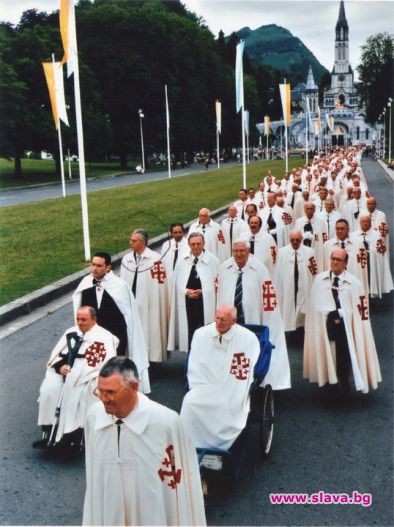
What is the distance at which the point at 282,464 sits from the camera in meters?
6.25

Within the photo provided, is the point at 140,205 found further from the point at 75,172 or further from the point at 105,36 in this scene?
the point at 105,36

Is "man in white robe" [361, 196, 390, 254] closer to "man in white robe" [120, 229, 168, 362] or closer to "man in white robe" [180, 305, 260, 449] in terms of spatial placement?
"man in white robe" [120, 229, 168, 362]

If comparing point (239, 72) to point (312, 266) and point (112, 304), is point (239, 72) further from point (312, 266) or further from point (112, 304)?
point (112, 304)

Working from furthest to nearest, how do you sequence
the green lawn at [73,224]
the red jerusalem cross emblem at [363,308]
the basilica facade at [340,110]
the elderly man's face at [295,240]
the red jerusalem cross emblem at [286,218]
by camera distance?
the basilica facade at [340,110]
the green lawn at [73,224]
the red jerusalem cross emblem at [286,218]
the elderly man's face at [295,240]
the red jerusalem cross emblem at [363,308]

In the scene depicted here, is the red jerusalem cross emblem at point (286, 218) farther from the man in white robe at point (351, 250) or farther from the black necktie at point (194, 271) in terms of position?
the black necktie at point (194, 271)

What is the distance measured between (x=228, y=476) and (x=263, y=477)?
0.48m

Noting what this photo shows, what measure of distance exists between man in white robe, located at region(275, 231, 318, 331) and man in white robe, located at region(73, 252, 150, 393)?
3438mm


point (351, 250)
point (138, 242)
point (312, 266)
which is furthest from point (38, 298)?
point (351, 250)

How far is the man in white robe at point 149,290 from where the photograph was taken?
360 inches

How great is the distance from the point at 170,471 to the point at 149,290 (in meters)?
5.42

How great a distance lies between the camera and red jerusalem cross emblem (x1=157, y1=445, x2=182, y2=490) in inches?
154

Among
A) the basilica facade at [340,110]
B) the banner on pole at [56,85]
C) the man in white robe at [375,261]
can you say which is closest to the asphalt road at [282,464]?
the man in white robe at [375,261]

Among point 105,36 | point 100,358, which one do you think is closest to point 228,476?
point 100,358

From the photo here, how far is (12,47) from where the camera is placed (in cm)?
4900
